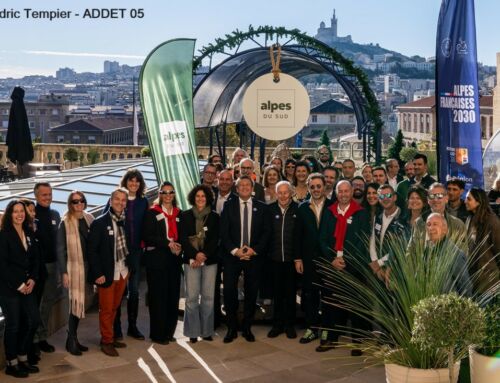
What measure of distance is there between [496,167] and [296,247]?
9.87 metres

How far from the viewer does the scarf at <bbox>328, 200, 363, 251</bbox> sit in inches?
277

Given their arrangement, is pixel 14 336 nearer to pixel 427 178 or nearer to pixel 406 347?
pixel 406 347

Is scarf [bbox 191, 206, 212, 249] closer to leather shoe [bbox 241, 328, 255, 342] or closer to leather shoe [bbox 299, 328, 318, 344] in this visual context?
leather shoe [bbox 241, 328, 255, 342]

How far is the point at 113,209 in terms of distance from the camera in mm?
6883

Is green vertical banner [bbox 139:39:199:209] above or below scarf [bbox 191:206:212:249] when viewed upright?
above

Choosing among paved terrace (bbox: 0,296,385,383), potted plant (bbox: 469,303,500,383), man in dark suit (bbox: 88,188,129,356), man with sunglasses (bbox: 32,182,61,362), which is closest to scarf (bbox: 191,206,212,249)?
man in dark suit (bbox: 88,188,129,356)

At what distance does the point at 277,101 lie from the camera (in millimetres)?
9797

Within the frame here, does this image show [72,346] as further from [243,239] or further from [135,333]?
[243,239]

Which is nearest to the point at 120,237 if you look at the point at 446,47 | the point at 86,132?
the point at 446,47

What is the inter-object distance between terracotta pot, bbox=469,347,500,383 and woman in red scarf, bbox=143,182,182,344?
3273mm

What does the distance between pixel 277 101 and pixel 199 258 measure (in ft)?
10.5

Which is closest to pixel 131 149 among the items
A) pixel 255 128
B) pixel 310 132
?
pixel 255 128

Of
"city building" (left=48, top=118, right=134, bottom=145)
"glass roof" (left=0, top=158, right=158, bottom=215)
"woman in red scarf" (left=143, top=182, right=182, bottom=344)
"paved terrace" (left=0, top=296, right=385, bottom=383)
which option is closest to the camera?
"paved terrace" (left=0, top=296, right=385, bottom=383)

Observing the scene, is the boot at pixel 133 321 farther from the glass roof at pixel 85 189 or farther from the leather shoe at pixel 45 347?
the glass roof at pixel 85 189
